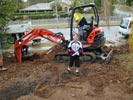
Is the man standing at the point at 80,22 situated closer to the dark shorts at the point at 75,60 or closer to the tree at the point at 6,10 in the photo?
the dark shorts at the point at 75,60

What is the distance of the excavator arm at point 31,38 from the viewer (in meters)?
15.6

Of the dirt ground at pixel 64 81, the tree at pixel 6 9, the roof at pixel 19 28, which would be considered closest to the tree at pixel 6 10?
the tree at pixel 6 9

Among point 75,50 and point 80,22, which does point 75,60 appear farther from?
point 80,22

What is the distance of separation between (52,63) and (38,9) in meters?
72.0

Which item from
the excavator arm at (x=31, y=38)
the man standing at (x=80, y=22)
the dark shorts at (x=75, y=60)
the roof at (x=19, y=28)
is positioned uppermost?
the man standing at (x=80, y=22)

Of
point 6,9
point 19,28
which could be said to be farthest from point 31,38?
point 19,28

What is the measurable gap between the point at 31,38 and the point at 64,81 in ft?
14.9

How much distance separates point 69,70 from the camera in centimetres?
1295

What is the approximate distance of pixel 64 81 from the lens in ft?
38.6

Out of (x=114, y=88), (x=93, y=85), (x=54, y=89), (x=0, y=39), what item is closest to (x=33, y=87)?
(x=54, y=89)

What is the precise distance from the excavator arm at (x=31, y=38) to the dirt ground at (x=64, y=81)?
522 mm

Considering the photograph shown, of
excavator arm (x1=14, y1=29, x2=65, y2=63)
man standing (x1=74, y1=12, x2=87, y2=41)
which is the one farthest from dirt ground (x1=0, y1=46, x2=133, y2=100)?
man standing (x1=74, y1=12, x2=87, y2=41)

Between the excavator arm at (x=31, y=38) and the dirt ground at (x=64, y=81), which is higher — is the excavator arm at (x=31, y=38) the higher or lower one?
the higher one

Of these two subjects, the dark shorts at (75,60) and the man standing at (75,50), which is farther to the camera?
the dark shorts at (75,60)
